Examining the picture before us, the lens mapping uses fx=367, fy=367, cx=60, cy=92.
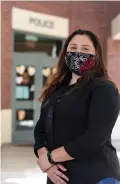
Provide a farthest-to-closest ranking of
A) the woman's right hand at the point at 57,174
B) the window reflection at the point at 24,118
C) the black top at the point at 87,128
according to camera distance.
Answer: the window reflection at the point at 24,118, the woman's right hand at the point at 57,174, the black top at the point at 87,128

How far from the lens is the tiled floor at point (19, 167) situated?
5259mm

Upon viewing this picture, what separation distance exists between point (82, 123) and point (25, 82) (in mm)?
8205

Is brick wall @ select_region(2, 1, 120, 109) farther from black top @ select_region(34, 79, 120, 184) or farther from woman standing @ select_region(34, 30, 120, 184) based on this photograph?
black top @ select_region(34, 79, 120, 184)

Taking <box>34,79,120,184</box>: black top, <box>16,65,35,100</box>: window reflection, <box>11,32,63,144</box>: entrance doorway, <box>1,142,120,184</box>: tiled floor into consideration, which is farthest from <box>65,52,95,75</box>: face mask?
<box>16,65,35,100</box>: window reflection

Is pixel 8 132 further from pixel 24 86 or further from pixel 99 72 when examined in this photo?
pixel 99 72

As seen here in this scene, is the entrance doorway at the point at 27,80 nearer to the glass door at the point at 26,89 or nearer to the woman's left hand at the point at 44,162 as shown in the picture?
the glass door at the point at 26,89

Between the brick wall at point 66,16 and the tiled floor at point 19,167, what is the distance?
5.32ft

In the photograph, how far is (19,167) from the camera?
6188 millimetres

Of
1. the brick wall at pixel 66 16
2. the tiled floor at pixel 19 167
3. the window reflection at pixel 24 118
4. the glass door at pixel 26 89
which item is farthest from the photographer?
the window reflection at pixel 24 118

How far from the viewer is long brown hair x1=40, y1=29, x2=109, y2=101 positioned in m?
1.64

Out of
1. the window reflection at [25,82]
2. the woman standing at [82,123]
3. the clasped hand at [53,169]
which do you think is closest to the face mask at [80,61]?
the woman standing at [82,123]

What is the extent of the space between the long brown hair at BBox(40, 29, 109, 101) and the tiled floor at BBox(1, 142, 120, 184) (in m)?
3.46

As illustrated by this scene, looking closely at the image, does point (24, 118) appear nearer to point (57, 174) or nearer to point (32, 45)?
point (32, 45)

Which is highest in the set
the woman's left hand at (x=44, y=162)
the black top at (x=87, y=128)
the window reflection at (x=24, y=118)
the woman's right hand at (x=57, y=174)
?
the black top at (x=87, y=128)
